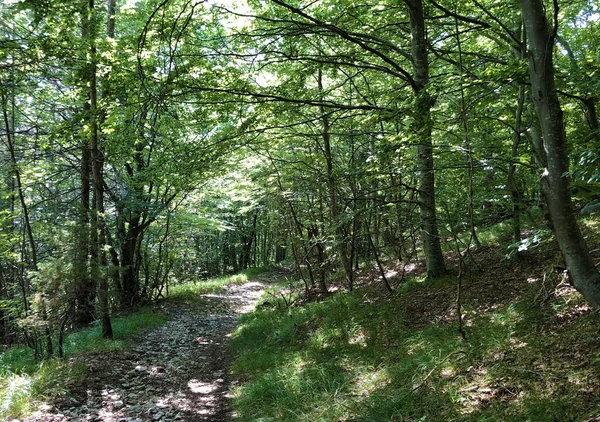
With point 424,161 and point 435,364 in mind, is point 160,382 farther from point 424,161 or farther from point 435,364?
point 424,161

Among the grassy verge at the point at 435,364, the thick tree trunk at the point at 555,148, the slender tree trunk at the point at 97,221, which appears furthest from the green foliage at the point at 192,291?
the thick tree trunk at the point at 555,148

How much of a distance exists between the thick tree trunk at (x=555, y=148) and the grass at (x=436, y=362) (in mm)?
528

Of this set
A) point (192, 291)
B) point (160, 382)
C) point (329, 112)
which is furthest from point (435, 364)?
point (192, 291)

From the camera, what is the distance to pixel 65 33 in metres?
6.39

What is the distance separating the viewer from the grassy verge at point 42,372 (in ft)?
17.4

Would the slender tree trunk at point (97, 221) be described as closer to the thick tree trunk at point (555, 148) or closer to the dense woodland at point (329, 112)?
the dense woodland at point (329, 112)

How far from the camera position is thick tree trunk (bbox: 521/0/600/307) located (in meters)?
3.38

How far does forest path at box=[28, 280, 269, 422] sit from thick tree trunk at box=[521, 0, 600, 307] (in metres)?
4.54

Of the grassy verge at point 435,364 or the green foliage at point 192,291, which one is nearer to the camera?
the grassy verge at point 435,364

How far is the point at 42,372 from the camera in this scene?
632 centimetres

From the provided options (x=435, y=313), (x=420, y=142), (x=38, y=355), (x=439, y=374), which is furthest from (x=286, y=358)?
(x=38, y=355)

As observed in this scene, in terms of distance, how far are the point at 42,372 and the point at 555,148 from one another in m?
7.96

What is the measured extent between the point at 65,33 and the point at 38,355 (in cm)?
605

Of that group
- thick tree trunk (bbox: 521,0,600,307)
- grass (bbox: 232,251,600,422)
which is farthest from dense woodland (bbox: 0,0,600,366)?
grass (bbox: 232,251,600,422)
